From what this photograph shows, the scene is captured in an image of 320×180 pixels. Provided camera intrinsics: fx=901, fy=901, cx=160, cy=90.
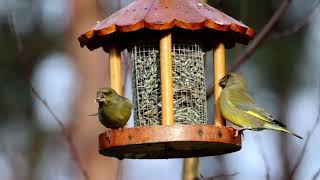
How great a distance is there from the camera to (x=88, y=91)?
11219 mm

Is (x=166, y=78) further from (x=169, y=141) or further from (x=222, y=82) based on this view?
(x=222, y=82)

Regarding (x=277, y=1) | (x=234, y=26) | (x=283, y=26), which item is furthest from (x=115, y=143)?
(x=283, y=26)

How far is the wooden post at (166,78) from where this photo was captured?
232 inches

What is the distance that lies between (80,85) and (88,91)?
0.24m

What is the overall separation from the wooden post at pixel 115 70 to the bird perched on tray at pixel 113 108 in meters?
0.28

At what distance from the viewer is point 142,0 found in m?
6.21

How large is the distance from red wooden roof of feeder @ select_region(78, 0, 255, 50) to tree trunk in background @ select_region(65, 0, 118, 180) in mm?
3993

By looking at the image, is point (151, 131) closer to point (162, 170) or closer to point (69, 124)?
point (69, 124)

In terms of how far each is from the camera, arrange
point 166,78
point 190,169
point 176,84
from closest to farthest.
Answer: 1. point 166,78
2. point 176,84
3. point 190,169

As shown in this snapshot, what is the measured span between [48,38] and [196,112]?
37.4 feet

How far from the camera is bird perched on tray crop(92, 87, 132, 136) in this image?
5984mm

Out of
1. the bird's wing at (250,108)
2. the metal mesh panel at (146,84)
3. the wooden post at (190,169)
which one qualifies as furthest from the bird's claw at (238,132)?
the wooden post at (190,169)

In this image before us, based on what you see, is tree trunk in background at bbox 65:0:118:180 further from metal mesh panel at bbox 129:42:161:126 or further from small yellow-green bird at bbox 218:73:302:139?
small yellow-green bird at bbox 218:73:302:139

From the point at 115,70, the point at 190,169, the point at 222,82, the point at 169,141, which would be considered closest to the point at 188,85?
the point at 222,82
